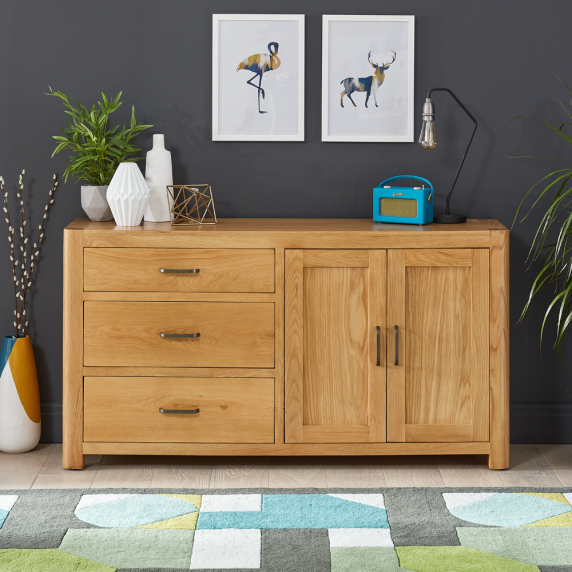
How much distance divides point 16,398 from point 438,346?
162cm

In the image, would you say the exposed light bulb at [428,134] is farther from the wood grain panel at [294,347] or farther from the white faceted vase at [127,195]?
the white faceted vase at [127,195]

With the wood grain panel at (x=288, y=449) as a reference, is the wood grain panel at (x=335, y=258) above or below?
above

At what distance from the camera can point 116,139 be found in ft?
8.81

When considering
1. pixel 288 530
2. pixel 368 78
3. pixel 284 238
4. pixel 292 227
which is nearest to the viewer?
pixel 288 530

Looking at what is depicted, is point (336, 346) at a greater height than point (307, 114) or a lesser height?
lesser

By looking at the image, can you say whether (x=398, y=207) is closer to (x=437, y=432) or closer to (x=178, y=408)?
(x=437, y=432)

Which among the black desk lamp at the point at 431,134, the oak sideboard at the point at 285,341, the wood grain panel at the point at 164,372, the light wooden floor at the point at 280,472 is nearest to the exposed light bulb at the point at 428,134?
the black desk lamp at the point at 431,134

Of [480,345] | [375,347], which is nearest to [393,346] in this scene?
[375,347]

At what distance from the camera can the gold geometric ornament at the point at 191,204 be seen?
103 inches

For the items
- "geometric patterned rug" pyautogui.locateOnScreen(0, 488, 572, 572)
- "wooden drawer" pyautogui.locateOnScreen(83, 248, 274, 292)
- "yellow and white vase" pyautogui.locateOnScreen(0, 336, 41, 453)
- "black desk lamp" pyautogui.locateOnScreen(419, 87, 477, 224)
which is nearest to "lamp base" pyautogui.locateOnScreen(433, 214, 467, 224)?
"black desk lamp" pyautogui.locateOnScreen(419, 87, 477, 224)

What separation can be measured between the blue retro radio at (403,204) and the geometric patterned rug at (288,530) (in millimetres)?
979

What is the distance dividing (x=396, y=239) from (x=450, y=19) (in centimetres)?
99

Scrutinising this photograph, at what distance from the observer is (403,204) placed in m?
2.62

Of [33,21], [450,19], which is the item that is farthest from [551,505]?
[33,21]
